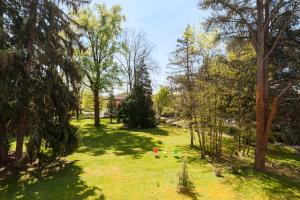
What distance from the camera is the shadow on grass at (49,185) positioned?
26.4 feet

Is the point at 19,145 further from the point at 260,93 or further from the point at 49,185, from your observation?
the point at 260,93

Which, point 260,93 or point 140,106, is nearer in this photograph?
point 260,93

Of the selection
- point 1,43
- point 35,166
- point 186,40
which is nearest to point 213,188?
point 35,166

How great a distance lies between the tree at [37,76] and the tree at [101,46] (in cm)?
1423

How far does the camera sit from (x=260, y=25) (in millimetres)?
10414

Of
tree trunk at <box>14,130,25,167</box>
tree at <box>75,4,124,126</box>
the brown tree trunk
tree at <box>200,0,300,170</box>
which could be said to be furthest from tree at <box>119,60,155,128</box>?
tree at <box>200,0,300,170</box>

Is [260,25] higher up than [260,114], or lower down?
higher up

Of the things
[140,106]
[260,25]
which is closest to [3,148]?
[260,25]

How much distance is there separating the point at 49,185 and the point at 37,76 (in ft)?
14.3

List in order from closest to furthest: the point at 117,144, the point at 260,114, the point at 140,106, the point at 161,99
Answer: the point at 260,114 < the point at 117,144 < the point at 140,106 < the point at 161,99

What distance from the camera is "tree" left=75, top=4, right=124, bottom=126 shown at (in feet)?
84.8

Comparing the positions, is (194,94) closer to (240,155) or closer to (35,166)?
(240,155)

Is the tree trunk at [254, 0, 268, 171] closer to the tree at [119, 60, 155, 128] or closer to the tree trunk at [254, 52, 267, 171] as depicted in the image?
the tree trunk at [254, 52, 267, 171]

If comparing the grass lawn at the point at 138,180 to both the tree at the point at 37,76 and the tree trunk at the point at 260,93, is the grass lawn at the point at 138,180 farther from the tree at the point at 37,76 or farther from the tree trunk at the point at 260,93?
the tree at the point at 37,76
